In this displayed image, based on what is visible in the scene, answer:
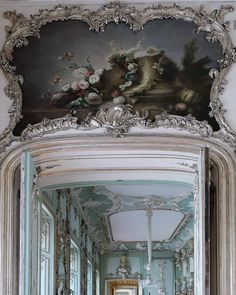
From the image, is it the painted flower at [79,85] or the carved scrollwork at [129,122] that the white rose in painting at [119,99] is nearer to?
the carved scrollwork at [129,122]

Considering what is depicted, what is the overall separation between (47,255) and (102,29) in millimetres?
4243

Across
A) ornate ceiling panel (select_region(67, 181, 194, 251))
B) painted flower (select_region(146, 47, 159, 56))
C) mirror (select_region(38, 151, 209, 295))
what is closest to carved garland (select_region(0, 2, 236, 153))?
painted flower (select_region(146, 47, 159, 56))

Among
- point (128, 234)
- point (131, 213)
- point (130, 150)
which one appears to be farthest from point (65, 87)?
point (128, 234)

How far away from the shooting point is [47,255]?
36.9ft

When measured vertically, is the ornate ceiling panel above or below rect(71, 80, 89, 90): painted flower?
below

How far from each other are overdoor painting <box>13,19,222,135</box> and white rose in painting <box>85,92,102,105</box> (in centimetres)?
1

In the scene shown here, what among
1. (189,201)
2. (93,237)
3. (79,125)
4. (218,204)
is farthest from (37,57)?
(93,237)

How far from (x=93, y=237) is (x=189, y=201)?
607 cm

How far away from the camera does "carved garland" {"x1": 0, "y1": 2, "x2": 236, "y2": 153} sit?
7902 millimetres

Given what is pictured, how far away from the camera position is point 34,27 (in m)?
8.13

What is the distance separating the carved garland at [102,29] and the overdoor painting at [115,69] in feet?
0.23

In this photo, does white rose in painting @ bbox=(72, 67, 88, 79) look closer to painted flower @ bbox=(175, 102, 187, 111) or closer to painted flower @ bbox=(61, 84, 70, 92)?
painted flower @ bbox=(61, 84, 70, 92)

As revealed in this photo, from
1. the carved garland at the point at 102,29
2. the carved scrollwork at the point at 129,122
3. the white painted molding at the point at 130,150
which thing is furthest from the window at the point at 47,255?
the carved scrollwork at the point at 129,122

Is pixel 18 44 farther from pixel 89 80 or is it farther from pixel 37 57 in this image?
pixel 89 80
